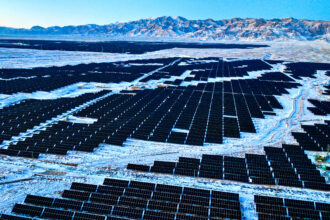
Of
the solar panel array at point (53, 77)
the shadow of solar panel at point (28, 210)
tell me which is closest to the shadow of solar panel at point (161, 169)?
the shadow of solar panel at point (28, 210)

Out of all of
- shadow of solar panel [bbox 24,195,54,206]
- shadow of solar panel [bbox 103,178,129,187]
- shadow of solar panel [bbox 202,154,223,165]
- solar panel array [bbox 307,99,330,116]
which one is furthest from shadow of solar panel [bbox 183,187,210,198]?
solar panel array [bbox 307,99,330,116]

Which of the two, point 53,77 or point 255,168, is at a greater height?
point 53,77

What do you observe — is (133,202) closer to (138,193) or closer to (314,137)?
(138,193)

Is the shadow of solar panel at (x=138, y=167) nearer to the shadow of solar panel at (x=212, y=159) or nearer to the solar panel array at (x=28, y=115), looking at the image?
the shadow of solar panel at (x=212, y=159)

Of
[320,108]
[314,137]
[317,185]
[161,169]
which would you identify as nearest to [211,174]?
[161,169]

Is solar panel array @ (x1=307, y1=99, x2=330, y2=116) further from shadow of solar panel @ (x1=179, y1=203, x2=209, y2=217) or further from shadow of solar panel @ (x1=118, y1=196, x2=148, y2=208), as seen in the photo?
shadow of solar panel @ (x1=118, y1=196, x2=148, y2=208)

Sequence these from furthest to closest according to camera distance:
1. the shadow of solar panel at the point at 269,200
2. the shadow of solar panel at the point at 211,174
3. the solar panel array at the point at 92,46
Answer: the solar panel array at the point at 92,46 < the shadow of solar panel at the point at 211,174 < the shadow of solar panel at the point at 269,200
